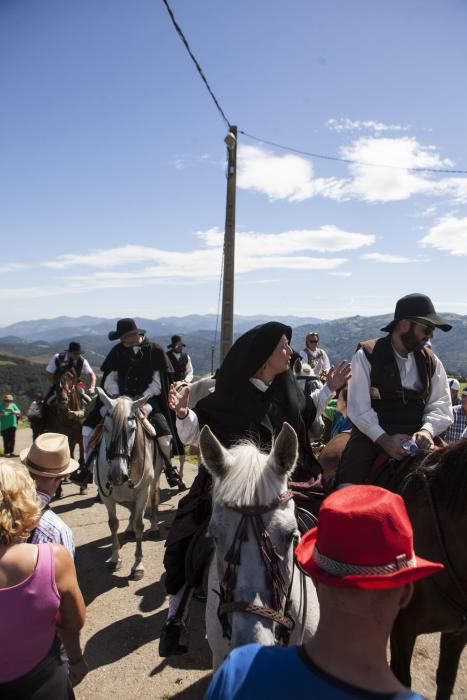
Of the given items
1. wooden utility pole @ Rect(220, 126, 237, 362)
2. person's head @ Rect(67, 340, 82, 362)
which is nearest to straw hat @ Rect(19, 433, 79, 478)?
wooden utility pole @ Rect(220, 126, 237, 362)

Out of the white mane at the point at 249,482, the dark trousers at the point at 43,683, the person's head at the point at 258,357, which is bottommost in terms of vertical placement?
the dark trousers at the point at 43,683

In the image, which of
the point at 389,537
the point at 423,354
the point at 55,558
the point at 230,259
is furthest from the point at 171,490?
the point at 389,537

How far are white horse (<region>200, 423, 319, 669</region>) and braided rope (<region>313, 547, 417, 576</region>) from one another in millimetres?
1141

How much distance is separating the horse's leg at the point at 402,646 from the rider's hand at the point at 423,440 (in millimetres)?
1252

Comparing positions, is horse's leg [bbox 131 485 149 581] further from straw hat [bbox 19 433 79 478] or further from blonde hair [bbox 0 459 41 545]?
blonde hair [bbox 0 459 41 545]

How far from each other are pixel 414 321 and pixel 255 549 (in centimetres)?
255

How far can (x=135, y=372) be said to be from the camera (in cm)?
739

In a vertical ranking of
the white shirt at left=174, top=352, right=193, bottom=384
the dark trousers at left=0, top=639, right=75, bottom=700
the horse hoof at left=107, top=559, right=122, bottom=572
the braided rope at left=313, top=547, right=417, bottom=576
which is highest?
the braided rope at left=313, top=547, right=417, bottom=576

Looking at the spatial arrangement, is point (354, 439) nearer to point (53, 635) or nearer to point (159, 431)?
point (53, 635)

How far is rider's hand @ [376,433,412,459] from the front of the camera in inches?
142

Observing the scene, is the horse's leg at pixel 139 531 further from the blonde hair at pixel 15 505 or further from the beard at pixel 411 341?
the beard at pixel 411 341

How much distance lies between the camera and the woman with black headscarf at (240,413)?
10.5 ft

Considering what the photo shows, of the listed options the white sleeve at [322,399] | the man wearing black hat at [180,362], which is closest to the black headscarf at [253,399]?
the white sleeve at [322,399]

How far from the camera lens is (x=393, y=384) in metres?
3.86
